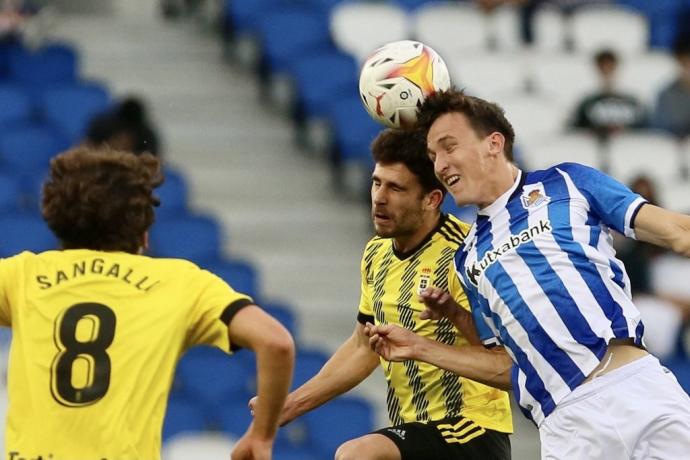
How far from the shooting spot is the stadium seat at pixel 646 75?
12.9m

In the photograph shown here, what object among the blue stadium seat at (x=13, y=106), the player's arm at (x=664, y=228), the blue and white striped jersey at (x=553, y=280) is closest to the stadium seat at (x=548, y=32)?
the blue stadium seat at (x=13, y=106)

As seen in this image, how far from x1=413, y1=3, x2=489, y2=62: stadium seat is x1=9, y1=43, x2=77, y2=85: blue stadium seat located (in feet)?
8.60

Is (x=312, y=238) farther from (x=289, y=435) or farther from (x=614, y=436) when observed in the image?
(x=614, y=436)

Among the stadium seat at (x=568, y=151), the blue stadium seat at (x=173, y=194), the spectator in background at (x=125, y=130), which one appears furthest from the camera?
the stadium seat at (x=568, y=151)

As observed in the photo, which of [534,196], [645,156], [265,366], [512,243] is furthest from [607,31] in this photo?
[265,366]

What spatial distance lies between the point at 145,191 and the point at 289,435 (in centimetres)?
500

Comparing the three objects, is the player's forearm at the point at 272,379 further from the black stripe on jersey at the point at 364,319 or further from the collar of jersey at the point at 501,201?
the black stripe on jersey at the point at 364,319

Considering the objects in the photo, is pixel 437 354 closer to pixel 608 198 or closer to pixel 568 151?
pixel 608 198

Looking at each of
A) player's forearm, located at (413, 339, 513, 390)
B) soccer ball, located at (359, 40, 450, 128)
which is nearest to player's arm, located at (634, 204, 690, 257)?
player's forearm, located at (413, 339, 513, 390)

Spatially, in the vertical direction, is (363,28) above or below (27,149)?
above

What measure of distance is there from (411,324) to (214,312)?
129 centimetres

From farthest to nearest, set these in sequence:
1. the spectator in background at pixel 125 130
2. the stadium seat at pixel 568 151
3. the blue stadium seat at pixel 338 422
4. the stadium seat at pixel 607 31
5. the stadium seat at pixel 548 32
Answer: the stadium seat at pixel 607 31
the stadium seat at pixel 548 32
the stadium seat at pixel 568 151
the spectator in background at pixel 125 130
the blue stadium seat at pixel 338 422

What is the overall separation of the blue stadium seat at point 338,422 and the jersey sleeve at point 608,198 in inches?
159

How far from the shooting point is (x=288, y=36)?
1261 cm
